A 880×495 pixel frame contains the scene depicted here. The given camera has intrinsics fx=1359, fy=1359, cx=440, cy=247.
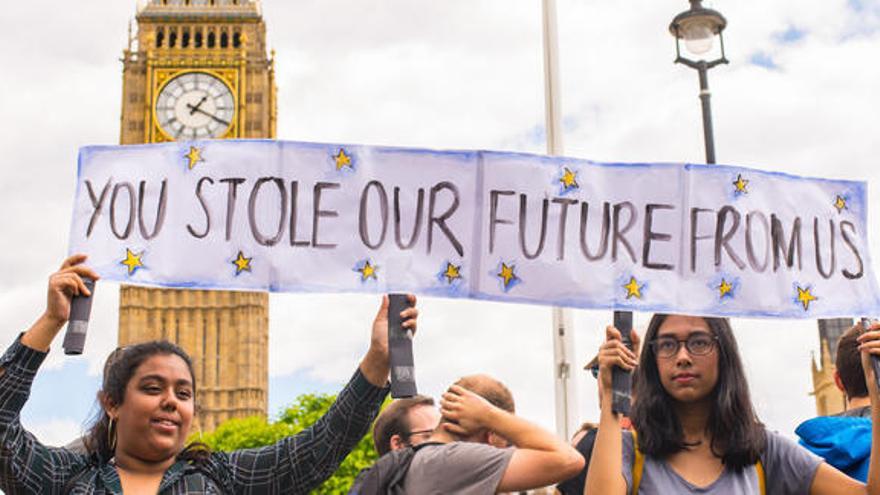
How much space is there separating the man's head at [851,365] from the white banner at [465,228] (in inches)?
3.7

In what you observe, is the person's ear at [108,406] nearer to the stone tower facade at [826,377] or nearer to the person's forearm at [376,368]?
the person's forearm at [376,368]

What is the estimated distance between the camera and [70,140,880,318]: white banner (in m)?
4.10

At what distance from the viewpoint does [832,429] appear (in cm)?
420

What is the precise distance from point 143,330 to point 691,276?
70.7 m

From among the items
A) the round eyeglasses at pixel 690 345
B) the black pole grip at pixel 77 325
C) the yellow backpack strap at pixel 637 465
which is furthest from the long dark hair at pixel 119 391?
the round eyeglasses at pixel 690 345

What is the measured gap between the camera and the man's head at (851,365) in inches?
173

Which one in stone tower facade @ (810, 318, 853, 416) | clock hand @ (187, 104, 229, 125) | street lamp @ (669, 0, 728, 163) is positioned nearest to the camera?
street lamp @ (669, 0, 728, 163)

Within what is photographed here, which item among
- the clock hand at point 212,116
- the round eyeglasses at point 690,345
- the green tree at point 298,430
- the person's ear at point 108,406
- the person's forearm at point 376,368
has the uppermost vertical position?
the clock hand at point 212,116

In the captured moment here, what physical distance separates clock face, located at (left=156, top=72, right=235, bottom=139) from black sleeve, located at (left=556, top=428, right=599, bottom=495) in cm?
6653

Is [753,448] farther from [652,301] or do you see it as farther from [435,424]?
[435,424]

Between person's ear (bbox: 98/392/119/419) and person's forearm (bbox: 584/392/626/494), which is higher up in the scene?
person's ear (bbox: 98/392/119/419)

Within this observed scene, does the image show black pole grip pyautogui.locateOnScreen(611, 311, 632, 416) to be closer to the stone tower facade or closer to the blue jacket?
the blue jacket

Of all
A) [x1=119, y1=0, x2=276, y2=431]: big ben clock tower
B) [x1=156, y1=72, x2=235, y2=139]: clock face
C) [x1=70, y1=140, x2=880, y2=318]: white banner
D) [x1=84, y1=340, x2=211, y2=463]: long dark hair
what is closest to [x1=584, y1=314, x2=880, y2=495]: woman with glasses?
[x1=70, y1=140, x2=880, y2=318]: white banner

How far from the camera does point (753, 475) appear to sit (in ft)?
12.4
